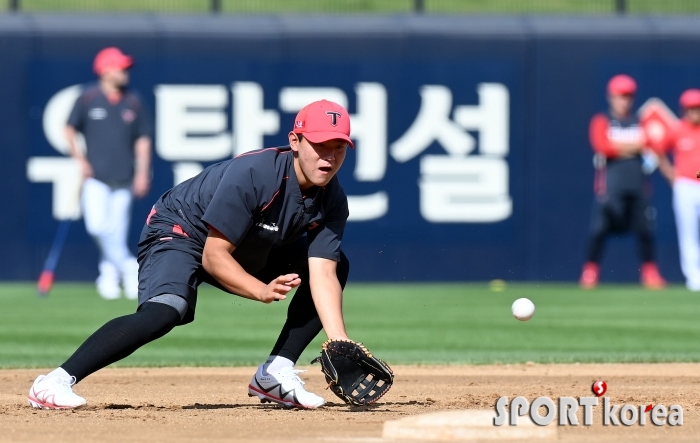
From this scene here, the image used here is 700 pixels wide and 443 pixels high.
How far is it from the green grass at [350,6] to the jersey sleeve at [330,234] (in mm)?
10458

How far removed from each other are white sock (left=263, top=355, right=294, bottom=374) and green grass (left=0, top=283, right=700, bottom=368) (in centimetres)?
244

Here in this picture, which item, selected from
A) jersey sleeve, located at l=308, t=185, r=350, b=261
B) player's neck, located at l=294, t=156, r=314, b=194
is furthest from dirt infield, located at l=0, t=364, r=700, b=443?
player's neck, located at l=294, t=156, r=314, b=194

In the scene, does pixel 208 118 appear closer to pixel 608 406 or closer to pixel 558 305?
pixel 558 305

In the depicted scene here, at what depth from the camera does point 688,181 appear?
50.8ft

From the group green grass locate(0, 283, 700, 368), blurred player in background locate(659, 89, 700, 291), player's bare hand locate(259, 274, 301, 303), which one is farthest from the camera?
blurred player in background locate(659, 89, 700, 291)

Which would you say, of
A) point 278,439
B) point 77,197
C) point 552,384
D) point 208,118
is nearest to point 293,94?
point 208,118

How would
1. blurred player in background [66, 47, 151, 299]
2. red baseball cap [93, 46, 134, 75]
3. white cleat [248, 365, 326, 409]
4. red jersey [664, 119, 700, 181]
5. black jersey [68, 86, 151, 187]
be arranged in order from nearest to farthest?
white cleat [248, 365, 326, 409]
red baseball cap [93, 46, 134, 75]
blurred player in background [66, 47, 151, 299]
black jersey [68, 86, 151, 187]
red jersey [664, 119, 700, 181]

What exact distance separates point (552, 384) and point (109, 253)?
714 cm

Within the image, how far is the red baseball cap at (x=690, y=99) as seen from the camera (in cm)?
A: 1553

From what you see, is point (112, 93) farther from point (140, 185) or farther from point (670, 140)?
point (670, 140)

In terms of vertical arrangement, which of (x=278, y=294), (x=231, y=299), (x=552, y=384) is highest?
(x=278, y=294)

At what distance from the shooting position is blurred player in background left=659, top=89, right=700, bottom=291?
15312 mm

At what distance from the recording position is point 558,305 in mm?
12992

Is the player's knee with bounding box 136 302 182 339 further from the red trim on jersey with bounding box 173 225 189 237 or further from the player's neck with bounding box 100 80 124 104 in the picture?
the player's neck with bounding box 100 80 124 104
